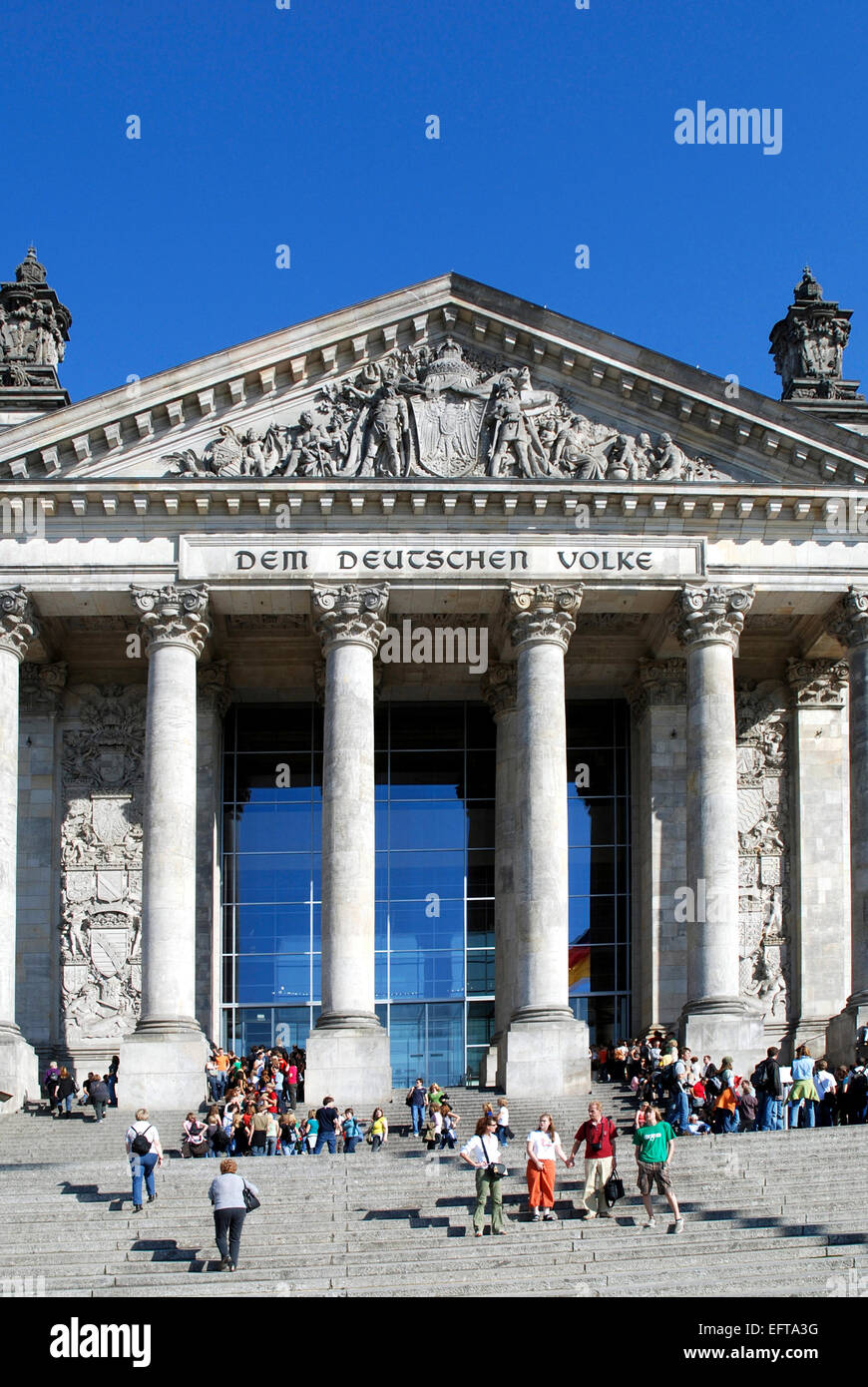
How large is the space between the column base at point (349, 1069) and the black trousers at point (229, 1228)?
13.4 meters

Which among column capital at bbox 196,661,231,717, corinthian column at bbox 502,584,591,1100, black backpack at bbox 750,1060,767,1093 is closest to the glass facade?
column capital at bbox 196,661,231,717

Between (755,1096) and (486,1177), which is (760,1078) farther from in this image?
(486,1177)

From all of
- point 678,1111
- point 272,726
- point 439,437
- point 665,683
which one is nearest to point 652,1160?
point 678,1111

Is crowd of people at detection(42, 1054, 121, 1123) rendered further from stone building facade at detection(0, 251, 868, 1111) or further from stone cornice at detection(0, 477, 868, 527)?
stone cornice at detection(0, 477, 868, 527)

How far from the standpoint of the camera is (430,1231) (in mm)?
26922

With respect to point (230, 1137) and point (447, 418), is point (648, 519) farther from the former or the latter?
point (230, 1137)

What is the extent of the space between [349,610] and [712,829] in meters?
8.80

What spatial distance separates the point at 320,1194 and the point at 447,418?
1881 centimetres

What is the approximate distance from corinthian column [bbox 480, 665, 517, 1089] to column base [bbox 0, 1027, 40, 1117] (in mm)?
10070

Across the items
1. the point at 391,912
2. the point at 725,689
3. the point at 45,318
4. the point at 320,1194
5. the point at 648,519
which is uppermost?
the point at 45,318

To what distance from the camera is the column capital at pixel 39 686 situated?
1777 inches

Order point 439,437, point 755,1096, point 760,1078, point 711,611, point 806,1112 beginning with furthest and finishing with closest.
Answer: point 439,437 < point 711,611 < point 755,1096 < point 760,1078 < point 806,1112

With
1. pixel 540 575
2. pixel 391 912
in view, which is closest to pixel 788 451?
pixel 540 575

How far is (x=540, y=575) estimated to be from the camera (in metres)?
42.1
